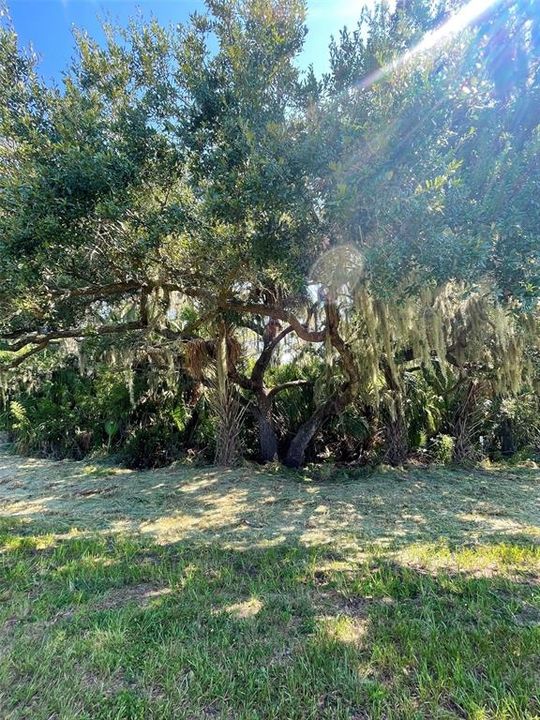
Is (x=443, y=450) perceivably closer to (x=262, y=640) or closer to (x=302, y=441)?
(x=302, y=441)

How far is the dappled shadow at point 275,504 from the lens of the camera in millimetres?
3119

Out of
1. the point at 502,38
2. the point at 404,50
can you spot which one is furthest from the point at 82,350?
the point at 502,38

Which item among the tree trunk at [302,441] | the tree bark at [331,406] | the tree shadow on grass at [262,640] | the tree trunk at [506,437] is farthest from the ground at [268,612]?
the tree trunk at [506,437]

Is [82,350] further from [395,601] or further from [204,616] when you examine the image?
[395,601]

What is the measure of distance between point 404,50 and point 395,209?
1.10m

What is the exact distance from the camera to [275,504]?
3.99 m

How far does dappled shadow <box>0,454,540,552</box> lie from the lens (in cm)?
312

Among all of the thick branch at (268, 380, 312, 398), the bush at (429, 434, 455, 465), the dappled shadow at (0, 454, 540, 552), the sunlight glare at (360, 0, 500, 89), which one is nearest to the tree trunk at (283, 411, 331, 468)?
the dappled shadow at (0, 454, 540, 552)

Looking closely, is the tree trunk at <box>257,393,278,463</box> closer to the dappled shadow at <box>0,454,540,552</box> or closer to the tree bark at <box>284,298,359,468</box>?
the tree bark at <box>284,298,359,468</box>

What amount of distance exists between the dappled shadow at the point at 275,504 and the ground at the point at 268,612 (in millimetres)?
34

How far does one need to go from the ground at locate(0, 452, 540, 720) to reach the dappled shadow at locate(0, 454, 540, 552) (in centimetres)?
3

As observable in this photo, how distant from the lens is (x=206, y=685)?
4.65ft

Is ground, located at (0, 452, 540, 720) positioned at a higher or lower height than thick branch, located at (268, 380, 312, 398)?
lower

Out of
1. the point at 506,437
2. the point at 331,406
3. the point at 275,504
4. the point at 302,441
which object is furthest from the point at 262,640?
the point at 506,437
